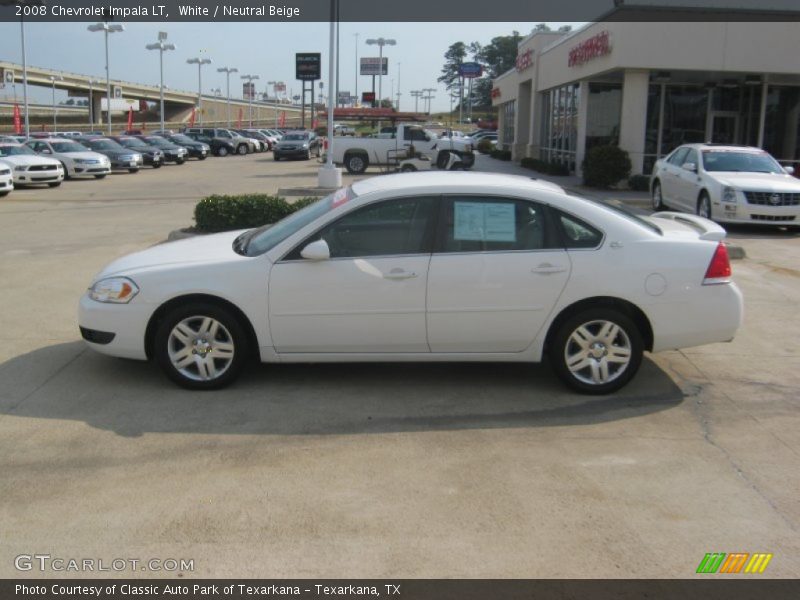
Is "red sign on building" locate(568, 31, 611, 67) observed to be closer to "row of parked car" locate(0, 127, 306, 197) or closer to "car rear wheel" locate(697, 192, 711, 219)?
"car rear wheel" locate(697, 192, 711, 219)

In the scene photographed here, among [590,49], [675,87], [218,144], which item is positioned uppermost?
[590,49]

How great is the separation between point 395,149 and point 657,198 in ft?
48.1

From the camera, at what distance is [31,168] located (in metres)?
24.4

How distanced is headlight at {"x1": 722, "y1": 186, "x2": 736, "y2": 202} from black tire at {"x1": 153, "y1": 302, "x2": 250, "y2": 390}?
445 inches

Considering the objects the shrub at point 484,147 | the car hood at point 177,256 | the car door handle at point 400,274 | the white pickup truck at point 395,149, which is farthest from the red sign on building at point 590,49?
the shrub at point 484,147

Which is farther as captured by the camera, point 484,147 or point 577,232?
point 484,147

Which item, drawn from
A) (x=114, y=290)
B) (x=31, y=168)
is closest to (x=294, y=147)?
(x=31, y=168)

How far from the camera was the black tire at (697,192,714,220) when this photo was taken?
14797 millimetres

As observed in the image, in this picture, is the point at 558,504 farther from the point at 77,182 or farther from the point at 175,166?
the point at 175,166

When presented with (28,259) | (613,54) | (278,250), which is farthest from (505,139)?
(278,250)

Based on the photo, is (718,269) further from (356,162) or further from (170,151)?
(170,151)

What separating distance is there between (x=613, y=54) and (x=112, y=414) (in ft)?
70.7

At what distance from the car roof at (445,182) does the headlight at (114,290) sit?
70.7 inches

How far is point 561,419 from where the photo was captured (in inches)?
212
